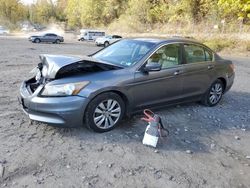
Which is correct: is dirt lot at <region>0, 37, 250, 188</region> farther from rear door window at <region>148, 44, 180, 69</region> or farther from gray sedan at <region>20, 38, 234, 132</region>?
rear door window at <region>148, 44, 180, 69</region>

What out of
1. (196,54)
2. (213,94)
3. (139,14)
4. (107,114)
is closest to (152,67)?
(107,114)

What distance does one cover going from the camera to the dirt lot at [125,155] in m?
3.24

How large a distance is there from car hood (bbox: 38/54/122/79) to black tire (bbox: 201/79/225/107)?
236 cm

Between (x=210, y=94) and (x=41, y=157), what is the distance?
3839 mm

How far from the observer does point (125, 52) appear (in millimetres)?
5090

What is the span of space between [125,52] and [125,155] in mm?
2055

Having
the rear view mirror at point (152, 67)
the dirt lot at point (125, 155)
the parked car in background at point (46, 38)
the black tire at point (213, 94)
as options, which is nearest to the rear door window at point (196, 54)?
the black tire at point (213, 94)

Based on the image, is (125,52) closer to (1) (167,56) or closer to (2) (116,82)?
(1) (167,56)

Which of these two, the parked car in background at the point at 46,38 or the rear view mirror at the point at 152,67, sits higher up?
the rear view mirror at the point at 152,67

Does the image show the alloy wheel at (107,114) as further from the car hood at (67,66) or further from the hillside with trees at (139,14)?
the hillside with trees at (139,14)

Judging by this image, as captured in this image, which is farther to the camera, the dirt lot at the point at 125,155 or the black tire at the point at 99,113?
the black tire at the point at 99,113

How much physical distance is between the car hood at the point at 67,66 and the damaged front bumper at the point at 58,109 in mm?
304

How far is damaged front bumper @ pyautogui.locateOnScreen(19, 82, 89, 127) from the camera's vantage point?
3.91 metres

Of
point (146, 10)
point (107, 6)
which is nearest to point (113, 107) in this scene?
point (146, 10)
